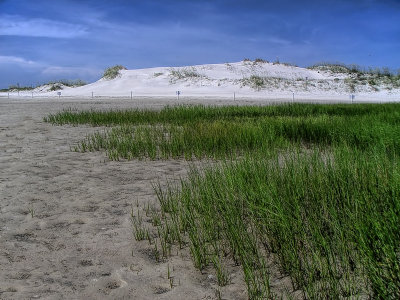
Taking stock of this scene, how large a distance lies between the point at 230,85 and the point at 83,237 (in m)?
29.0

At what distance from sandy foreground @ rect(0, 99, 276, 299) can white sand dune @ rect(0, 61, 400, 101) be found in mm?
19810

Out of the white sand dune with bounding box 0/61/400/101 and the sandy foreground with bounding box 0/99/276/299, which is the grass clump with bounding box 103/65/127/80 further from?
the sandy foreground with bounding box 0/99/276/299

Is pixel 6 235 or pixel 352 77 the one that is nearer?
pixel 6 235

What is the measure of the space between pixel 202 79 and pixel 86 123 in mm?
23215

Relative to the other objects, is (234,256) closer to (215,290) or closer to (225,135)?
(215,290)

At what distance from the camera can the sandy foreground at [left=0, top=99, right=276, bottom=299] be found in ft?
7.88

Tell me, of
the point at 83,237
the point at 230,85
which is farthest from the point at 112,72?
the point at 83,237

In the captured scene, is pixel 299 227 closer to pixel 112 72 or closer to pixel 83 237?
pixel 83 237

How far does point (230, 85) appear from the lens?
103ft

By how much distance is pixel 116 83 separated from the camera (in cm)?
3503

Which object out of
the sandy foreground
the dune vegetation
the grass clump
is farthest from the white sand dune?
the dune vegetation

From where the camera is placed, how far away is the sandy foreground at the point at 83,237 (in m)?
2.40

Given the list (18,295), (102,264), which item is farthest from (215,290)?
(18,295)

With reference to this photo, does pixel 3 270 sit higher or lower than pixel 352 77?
lower
